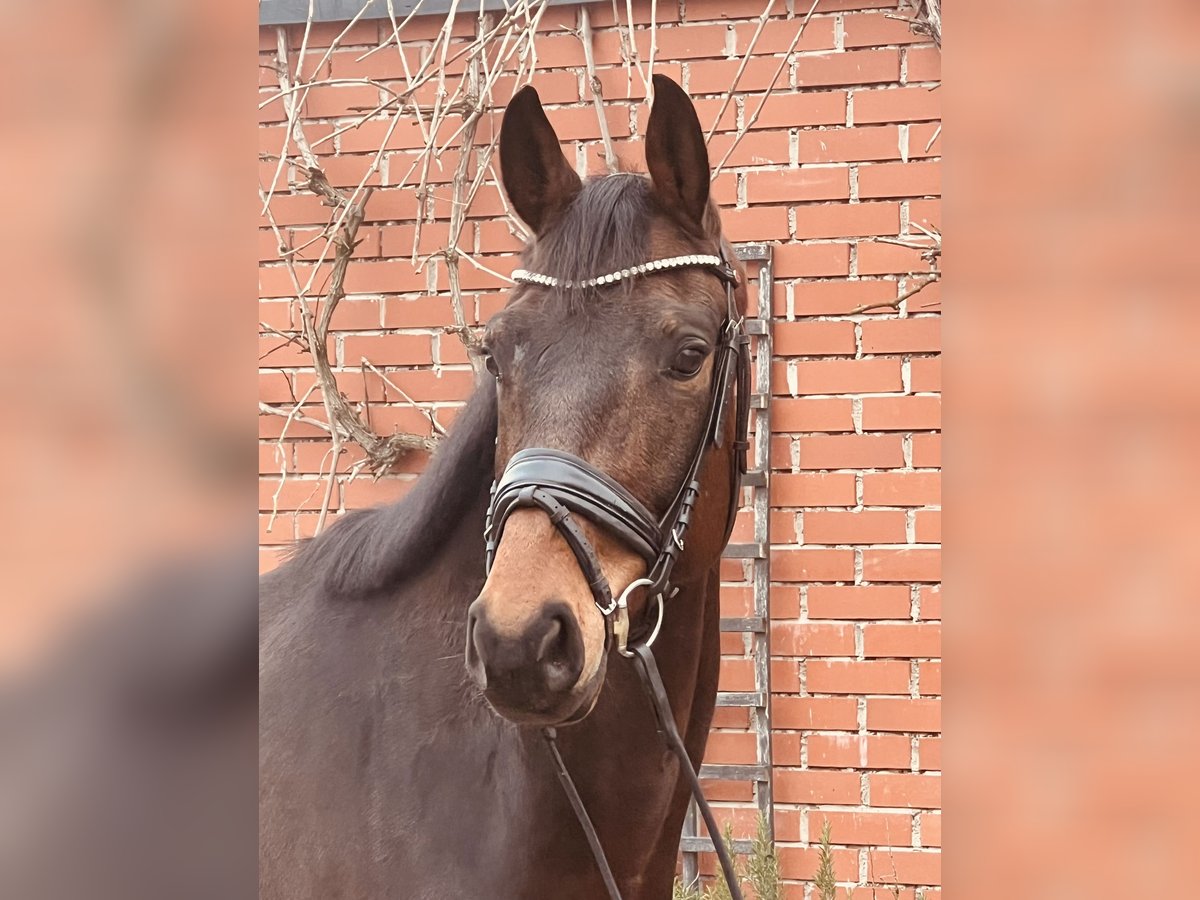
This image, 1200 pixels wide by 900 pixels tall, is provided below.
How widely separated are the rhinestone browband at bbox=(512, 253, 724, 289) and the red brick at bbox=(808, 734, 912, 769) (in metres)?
1.65

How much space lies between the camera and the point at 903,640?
2.89 m

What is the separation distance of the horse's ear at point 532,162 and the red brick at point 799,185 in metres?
1.37

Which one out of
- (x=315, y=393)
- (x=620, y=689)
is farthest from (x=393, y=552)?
(x=315, y=393)

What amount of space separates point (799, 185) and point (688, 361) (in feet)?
5.21

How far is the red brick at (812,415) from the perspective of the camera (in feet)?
9.62

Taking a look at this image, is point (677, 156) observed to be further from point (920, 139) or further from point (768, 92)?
point (920, 139)

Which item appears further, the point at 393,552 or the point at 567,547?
the point at 393,552

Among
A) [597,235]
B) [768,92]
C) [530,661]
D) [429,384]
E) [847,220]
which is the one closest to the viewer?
[530,661]

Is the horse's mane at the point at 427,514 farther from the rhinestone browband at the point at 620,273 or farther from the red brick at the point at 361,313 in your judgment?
the red brick at the point at 361,313

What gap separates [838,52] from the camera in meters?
2.89

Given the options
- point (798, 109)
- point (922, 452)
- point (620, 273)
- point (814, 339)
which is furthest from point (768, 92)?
point (620, 273)

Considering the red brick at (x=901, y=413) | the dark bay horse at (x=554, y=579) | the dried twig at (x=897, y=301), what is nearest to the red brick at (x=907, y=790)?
the red brick at (x=901, y=413)
